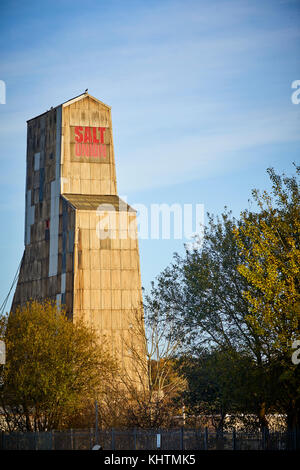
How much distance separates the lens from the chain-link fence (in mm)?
43656

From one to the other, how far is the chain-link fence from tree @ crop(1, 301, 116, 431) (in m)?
5.40

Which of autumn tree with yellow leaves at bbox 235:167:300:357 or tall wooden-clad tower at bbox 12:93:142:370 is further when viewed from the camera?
tall wooden-clad tower at bbox 12:93:142:370

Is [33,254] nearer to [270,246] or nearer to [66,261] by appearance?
[66,261]

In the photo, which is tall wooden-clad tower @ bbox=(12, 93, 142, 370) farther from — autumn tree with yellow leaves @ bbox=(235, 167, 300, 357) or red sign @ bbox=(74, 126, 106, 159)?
autumn tree with yellow leaves @ bbox=(235, 167, 300, 357)

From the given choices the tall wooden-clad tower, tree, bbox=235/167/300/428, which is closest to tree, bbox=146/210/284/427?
tree, bbox=235/167/300/428

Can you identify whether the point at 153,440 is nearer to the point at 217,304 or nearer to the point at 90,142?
the point at 217,304

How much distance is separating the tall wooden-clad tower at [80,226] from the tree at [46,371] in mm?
14838

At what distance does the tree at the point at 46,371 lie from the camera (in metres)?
56.2

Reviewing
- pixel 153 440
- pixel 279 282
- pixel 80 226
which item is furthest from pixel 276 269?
pixel 80 226

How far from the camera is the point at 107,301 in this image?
7675cm

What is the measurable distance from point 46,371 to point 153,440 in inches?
509

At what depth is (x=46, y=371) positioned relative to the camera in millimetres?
56719
